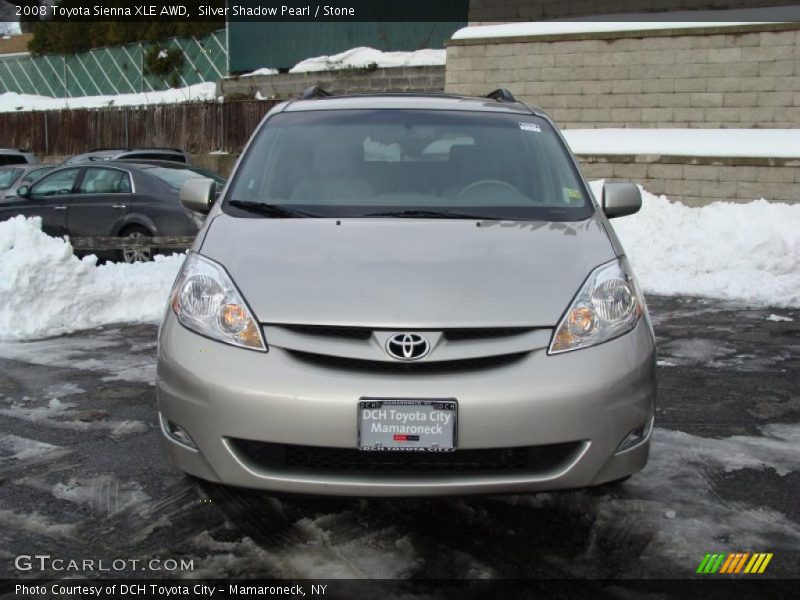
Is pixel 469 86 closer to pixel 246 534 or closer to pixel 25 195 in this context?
pixel 25 195

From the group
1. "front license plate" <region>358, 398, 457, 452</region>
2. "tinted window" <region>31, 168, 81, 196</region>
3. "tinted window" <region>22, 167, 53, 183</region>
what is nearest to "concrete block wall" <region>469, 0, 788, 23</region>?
"tinted window" <region>22, 167, 53, 183</region>

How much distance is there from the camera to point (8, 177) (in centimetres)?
1823

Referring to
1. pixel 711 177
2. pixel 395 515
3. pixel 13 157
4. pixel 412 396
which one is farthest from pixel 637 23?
pixel 13 157

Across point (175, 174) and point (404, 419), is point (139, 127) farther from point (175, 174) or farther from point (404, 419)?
point (404, 419)

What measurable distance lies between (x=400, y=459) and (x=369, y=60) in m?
21.6

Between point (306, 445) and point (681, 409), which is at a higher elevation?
point (306, 445)

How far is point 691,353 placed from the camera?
6.81 m

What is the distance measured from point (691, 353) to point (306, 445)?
4.56 m

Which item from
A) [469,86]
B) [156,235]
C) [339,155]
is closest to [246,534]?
[339,155]

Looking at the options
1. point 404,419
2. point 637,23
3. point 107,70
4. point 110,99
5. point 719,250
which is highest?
point 637,23

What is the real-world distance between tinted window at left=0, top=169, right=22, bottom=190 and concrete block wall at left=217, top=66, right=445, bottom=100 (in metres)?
6.89

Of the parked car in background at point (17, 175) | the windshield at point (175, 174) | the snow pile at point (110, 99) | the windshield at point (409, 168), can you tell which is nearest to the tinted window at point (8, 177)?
the parked car in background at point (17, 175)

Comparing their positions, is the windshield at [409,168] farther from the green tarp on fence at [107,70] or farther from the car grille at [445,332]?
the green tarp on fence at [107,70]

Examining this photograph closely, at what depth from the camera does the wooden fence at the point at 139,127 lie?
24938 millimetres
